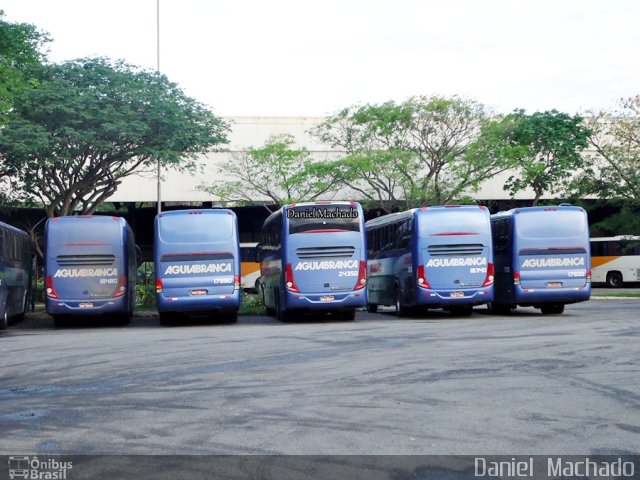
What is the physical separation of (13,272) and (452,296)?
40.1ft

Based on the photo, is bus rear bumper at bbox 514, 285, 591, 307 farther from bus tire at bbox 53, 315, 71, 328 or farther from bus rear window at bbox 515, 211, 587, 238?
bus tire at bbox 53, 315, 71, 328

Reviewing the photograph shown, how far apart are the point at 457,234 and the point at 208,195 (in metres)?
32.7

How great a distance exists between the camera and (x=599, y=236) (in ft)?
186

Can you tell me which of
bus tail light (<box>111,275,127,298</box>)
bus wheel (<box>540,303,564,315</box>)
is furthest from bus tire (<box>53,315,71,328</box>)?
bus wheel (<box>540,303,564,315</box>)

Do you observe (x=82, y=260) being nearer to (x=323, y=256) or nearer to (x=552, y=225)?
(x=323, y=256)

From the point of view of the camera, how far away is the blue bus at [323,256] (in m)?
26.0

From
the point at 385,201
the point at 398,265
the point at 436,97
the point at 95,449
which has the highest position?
the point at 436,97

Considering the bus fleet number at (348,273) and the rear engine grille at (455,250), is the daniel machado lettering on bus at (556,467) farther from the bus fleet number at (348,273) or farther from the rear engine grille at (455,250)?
the rear engine grille at (455,250)

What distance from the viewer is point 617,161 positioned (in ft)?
167

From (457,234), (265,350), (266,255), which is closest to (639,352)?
(265,350)

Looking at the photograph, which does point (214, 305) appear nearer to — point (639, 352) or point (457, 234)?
point (457, 234)

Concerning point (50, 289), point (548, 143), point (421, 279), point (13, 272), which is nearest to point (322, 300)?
point (421, 279)

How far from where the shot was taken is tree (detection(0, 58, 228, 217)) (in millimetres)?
34156

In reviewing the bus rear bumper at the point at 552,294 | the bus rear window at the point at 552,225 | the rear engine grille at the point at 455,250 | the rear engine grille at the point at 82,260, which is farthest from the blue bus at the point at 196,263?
the bus rear window at the point at 552,225
